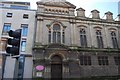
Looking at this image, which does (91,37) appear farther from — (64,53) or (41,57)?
(41,57)

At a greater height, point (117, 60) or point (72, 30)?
point (72, 30)

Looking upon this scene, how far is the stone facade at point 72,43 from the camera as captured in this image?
20.0m

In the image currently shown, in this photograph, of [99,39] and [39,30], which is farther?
[99,39]

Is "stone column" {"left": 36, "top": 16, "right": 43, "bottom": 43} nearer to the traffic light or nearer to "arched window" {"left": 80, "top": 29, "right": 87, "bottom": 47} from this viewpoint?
"arched window" {"left": 80, "top": 29, "right": 87, "bottom": 47}

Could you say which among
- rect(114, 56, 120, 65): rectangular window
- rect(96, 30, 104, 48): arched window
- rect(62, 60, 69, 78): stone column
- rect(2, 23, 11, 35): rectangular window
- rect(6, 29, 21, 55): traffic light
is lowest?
rect(62, 60, 69, 78): stone column

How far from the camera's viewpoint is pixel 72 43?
21.7m

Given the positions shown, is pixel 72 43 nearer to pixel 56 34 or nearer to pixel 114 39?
pixel 56 34

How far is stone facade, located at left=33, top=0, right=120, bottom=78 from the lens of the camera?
2003 cm

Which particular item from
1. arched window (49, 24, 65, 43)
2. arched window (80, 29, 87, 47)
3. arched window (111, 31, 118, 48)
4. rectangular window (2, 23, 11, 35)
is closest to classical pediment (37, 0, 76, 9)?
arched window (49, 24, 65, 43)

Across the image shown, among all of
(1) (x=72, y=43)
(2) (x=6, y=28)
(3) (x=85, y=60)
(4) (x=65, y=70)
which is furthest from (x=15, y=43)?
A: (2) (x=6, y=28)

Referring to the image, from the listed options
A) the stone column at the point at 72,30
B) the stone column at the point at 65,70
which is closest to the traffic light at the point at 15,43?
the stone column at the point at 65,70

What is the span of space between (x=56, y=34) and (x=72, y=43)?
2.93 meters

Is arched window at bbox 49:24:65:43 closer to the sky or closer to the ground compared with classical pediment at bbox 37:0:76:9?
closer to the ground

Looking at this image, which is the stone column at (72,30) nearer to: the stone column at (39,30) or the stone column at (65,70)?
the stone column at (65,70)
